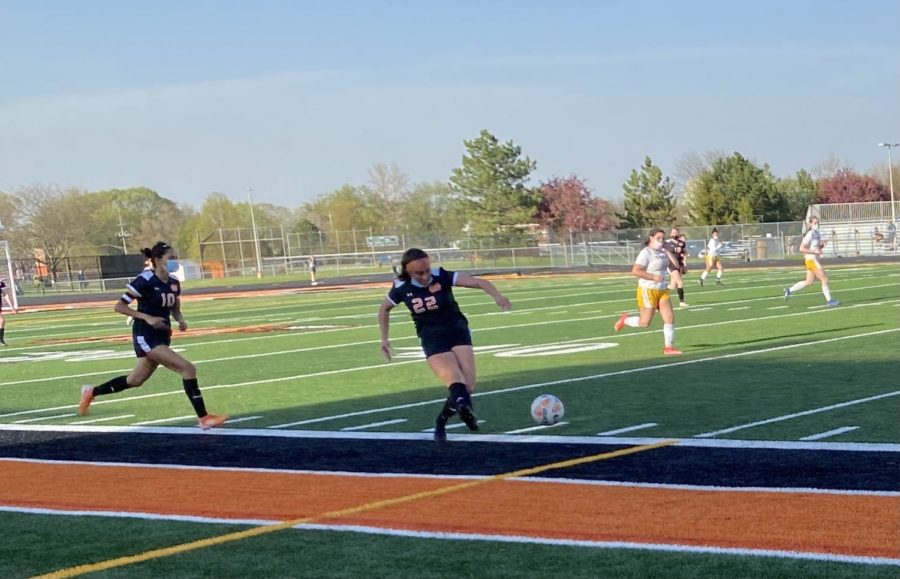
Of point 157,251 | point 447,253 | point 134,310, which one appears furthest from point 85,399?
point 447,253

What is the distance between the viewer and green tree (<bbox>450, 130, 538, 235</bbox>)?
93.6m

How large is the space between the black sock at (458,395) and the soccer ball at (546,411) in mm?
953

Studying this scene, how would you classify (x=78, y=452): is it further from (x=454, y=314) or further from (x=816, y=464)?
(x=816, y=464)

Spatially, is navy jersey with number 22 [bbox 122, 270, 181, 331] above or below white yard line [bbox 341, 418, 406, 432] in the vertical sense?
above

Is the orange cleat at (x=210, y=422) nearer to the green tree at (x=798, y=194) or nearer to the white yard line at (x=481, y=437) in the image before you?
the white yard line at (x=481, y=437)

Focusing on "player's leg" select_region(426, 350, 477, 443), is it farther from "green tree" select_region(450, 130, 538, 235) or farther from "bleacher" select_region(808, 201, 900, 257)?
"green tree" select_region(450, 130, 538, 235)

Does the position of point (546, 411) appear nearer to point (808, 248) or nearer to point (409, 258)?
point (409, 258)

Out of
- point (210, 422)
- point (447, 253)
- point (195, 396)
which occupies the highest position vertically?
point (195, 396)

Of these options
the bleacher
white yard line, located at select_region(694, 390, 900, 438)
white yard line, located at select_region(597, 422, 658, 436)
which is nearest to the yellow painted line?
white yard line, located at select_region(694, 390, 900, 438)

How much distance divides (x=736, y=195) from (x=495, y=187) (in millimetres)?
21171

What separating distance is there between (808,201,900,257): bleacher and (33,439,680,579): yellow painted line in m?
44.8

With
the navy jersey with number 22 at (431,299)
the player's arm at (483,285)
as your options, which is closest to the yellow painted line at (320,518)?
the player's arm at (483,285)

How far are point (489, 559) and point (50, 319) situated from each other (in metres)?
36.5

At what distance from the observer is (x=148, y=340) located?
1205cm
